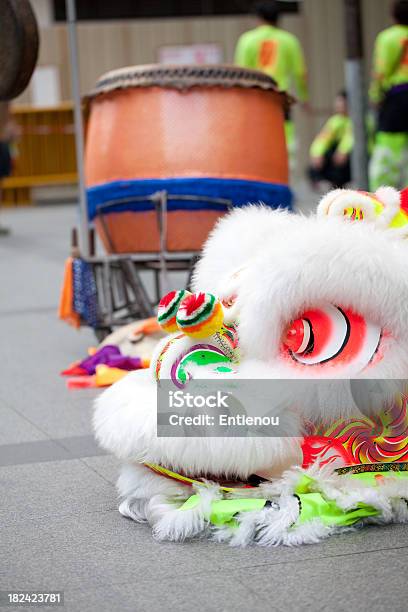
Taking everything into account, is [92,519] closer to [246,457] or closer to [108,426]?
[108,426]

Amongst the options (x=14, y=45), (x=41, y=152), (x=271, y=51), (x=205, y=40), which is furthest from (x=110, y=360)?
(x=205, y=40)

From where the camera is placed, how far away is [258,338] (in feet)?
9.08

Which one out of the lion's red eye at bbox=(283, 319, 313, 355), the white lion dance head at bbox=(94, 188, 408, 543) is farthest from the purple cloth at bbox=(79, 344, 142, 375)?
the lion's red eye at bbox=(283, 319, 313, 355)

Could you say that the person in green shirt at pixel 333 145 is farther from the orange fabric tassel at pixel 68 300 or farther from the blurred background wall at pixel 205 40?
the orange fabric tassel at pixel 68 300

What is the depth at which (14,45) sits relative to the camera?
408 cm

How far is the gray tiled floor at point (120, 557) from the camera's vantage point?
2.35m

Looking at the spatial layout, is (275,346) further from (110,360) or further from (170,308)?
(110,360)

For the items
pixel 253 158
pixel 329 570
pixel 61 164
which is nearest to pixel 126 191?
pixel 253 158

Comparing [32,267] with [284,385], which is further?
[32,267]

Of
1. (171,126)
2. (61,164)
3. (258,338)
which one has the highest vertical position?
(171,126)

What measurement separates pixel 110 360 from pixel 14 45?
1325 millimetres

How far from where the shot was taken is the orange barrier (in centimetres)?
1508

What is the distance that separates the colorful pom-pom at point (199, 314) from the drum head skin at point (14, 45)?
1673 mm

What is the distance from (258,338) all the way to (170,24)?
13.9m
